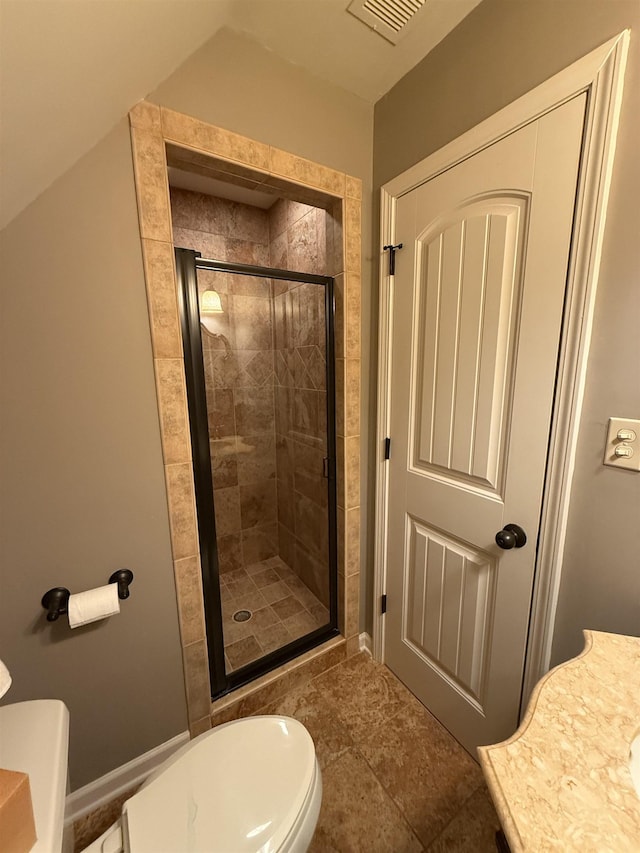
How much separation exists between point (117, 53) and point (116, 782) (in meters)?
2.12

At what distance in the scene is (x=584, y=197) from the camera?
2.65 feet

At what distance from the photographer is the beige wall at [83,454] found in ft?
2.90

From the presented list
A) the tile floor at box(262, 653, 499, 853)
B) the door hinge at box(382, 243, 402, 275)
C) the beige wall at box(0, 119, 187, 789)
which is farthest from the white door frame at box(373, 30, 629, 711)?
the beige wall at box(0, 119, 187, 789)

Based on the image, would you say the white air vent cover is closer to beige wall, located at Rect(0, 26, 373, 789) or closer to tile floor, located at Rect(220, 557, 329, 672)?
beige wall, located at Rect(0, 26, 373, 789)

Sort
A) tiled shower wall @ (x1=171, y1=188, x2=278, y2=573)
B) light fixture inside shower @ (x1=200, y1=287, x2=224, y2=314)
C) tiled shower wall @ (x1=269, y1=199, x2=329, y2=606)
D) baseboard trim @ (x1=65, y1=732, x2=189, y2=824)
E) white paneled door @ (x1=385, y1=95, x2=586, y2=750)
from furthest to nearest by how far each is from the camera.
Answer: tiled shower wall @ (x1=171, y1=188, x2=278, y2=573)
light fixture inside shower @ (x1=200, y1=287, x2=224, y2=314)
tiled shower wall @ (x1=269, y1=199, x2=329, y2=606)
baseboard trim @ (x1=65, y1=732, x2=189, y2=824)
white paneled door @ (x1=385, y1=95, x2=586, y2=750)

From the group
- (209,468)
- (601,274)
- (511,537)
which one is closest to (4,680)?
(209,468)

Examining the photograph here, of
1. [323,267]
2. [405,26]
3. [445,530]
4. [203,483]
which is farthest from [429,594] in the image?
[405,26]

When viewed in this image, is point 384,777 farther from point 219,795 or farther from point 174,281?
point 174,281

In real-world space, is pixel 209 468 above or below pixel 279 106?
below

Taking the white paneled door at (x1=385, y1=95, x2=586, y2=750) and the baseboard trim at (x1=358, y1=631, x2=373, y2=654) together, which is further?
the baseboard trim at (x1=358, y1=631, x2=373, y2=654)

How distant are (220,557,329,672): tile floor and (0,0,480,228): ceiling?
1.95 metres

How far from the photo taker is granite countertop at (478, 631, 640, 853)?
1.46ft

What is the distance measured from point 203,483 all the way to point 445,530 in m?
0.93

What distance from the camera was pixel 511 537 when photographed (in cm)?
103
